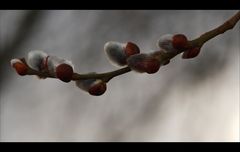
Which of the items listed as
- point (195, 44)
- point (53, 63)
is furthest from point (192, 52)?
point (53, 63)

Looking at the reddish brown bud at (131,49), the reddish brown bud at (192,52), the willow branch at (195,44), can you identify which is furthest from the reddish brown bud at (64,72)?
the reddish brown bud at (192,52)

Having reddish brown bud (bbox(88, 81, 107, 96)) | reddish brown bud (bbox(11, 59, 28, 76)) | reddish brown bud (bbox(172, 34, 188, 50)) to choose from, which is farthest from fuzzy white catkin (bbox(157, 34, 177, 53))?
reddish brown bud (bbox(11, 59, 28, 76))

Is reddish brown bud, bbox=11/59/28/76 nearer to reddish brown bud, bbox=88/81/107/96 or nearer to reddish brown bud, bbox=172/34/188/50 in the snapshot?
reddish brown bud, bbox=88/81/107/96

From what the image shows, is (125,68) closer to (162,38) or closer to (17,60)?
(162,38)

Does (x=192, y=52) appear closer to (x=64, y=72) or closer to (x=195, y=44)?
(x=195, y=44)

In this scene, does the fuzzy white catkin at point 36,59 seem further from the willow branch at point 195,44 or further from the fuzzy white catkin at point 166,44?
the fuzzy white catkin at point 166,44
